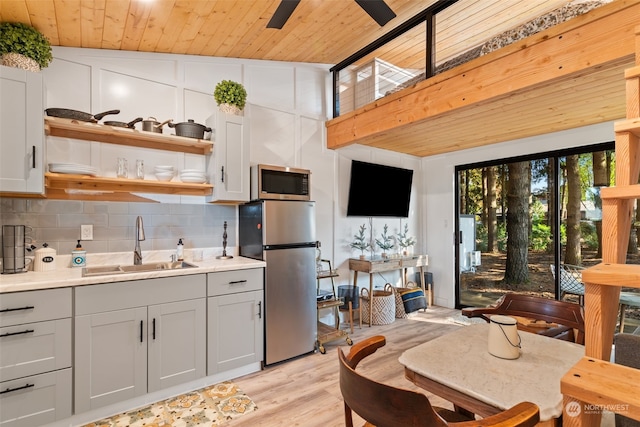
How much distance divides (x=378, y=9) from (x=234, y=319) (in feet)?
8.51

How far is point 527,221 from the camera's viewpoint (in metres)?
4.40

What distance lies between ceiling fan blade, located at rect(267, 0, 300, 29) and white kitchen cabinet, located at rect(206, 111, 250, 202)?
107 centimetres

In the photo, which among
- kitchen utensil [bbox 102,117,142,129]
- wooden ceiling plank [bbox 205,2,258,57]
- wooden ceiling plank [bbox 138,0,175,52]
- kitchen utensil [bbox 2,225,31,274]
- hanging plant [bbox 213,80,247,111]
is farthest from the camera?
hanging plant [bbox 213,80,247,111]

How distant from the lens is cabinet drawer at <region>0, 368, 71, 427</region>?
6.22 feet

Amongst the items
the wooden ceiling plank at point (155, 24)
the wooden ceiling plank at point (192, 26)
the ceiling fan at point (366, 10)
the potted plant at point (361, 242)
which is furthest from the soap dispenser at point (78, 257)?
the potted plant at point (361, 242)

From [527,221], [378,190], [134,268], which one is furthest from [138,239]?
[527,221]

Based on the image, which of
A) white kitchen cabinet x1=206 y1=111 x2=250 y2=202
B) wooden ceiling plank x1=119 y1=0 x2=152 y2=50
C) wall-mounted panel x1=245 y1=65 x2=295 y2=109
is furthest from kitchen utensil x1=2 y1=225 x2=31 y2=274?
wall-mounted panel x1=245 y1=65 x2=295 y2=109

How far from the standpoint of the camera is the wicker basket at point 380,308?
165 inches

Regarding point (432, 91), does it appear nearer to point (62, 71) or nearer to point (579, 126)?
point (579, 126)

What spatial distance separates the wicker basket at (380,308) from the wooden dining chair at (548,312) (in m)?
2.17

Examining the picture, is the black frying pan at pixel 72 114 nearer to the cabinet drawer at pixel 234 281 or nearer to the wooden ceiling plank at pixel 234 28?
the wooden ceiling plank at pixel 234 28

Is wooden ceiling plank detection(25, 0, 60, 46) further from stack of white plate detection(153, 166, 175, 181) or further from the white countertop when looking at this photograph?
the white countertop

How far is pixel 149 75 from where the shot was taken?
3004 mm

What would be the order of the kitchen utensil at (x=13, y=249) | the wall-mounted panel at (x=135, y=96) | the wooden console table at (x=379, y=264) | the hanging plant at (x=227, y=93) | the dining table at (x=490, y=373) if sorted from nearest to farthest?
the dining table at (x=490, y=373) → the kitchen utensil at (x=13, y=249) → the wall-mounted panel at (x=135, y=96) → the hanging plant at (x=227, y=93) → the wooden console table at (x=379, y=264)
